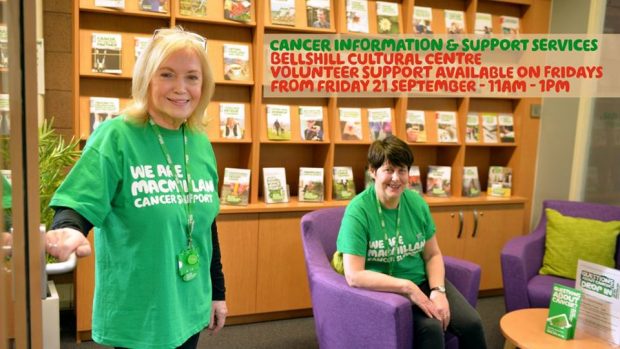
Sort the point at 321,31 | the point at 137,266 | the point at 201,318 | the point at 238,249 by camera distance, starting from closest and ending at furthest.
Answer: the point at 137,266 → the point at 201,318 → the point at 238,249 → the point at 321,31

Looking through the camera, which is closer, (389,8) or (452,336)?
(452,336)

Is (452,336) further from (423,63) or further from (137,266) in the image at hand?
(423,63)

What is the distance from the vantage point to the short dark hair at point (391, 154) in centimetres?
223

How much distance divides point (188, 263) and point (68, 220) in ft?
1.11

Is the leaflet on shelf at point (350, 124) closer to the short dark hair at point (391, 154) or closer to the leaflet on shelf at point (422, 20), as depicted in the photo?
the leaflet on shelf at point (422, 20)

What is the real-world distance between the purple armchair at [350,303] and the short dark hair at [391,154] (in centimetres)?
52

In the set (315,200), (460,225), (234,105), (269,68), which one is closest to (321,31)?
(269,68)

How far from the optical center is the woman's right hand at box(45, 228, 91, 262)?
0.88m

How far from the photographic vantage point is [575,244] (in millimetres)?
3166

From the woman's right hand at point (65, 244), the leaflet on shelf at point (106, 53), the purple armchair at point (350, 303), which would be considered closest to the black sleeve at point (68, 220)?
the woman's right hand at point (65, 244)

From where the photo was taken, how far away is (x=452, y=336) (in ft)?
7.43

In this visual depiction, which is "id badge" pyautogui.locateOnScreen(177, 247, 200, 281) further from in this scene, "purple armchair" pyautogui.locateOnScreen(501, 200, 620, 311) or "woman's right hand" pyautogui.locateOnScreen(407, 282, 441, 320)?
"purple armchair" pyautogui.locateOnScreen(501, 200, 620, 311)

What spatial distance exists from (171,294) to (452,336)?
55.6 inches

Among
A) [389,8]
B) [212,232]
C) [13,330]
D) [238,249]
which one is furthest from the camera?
[389,8]
